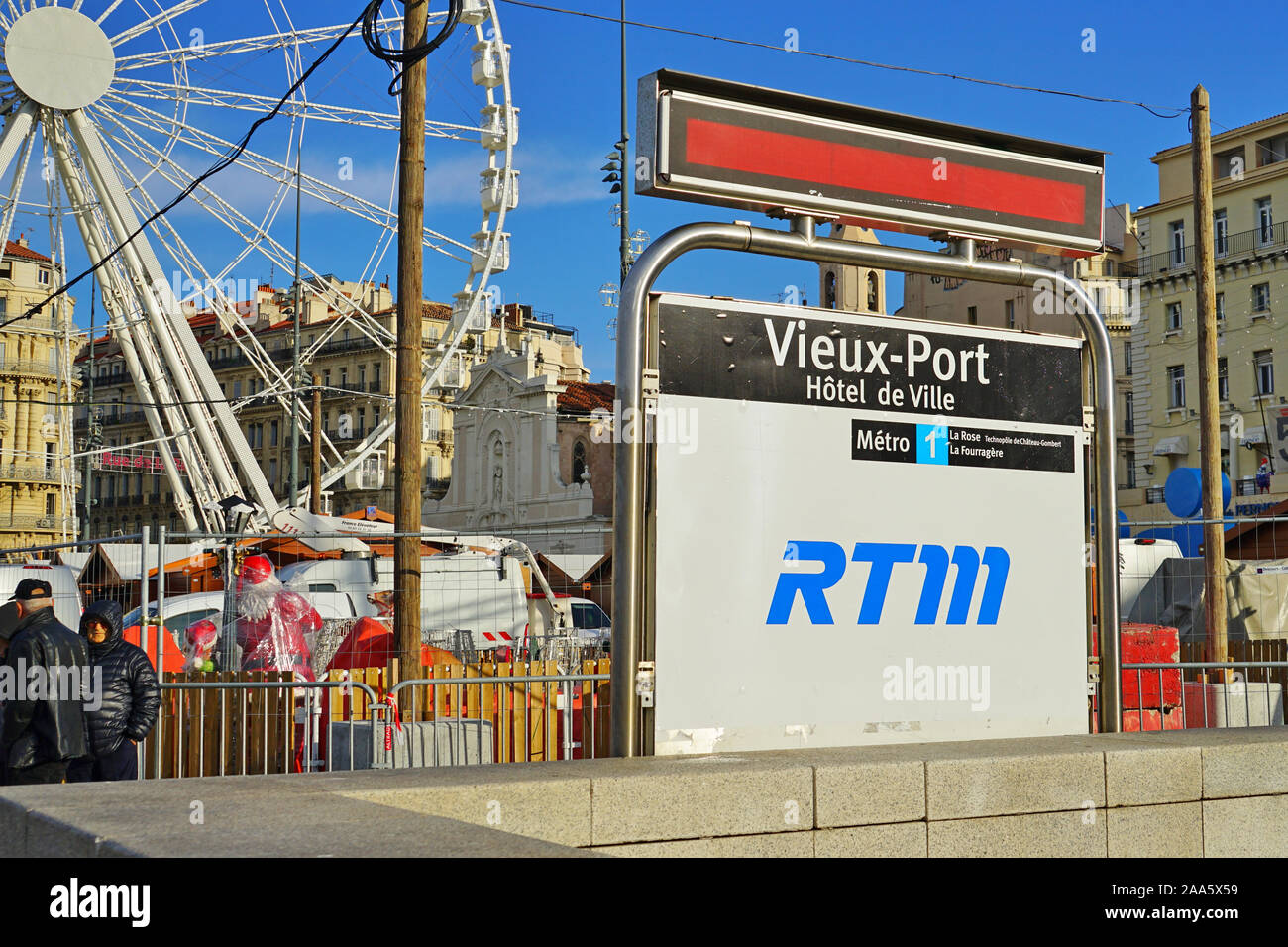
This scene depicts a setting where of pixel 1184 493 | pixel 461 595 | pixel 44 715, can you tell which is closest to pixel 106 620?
pixel 44 715

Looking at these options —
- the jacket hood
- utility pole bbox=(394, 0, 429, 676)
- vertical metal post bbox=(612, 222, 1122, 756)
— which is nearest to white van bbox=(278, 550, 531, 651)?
utility pole bbox=(394, 0, 429, 676)

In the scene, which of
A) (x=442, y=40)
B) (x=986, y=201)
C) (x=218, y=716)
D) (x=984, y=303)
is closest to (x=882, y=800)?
(x=986, y=201)

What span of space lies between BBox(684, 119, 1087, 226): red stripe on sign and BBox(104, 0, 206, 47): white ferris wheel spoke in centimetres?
2092

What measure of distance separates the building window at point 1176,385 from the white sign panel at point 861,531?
5966 cm

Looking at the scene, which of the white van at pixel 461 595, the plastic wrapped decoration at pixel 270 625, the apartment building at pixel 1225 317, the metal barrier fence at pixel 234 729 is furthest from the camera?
the apartment building at pixel 1225 317

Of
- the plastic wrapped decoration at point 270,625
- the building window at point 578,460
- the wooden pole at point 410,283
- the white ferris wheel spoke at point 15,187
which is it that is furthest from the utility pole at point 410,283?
the building window at point 578,460

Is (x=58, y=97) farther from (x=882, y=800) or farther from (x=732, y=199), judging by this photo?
(x=882, y=800)

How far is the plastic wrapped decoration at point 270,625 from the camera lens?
15.5m

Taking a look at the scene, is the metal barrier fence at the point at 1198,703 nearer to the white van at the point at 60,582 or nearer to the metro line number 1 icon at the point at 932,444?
the metro line number 1 icon at the point at 932,444

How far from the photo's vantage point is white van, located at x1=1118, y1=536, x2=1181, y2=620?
59.5ft

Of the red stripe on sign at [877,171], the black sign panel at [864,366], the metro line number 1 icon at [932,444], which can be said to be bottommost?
the metro line number 1 icon at [932,444]

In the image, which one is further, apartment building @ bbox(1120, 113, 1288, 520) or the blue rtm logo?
apartment building @ bbox(1120, 113, 1288, 520)

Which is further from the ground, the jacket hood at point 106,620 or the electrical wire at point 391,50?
the electrical wire at point 391,50

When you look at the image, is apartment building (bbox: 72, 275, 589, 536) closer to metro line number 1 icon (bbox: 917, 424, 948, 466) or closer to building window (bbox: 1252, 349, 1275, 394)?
building window (bbox: 1252, 349, 1275, 394)
